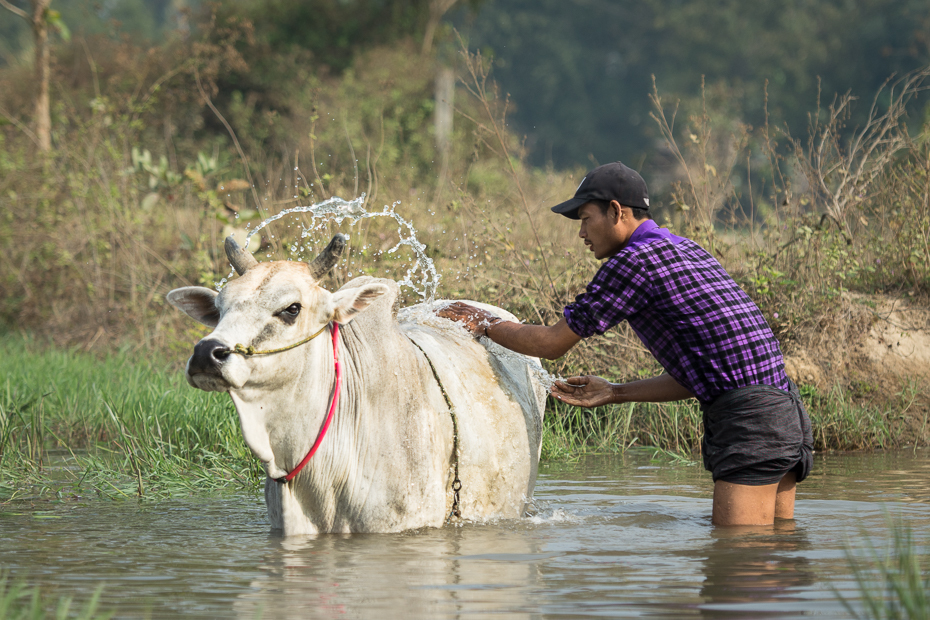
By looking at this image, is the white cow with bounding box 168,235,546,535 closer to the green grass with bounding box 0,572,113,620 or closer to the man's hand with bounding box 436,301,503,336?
the man's hand with bounding box 436,301,503,336

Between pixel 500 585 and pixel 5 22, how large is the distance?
44.2 metres

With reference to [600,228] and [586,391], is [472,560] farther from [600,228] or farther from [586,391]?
[600,228]

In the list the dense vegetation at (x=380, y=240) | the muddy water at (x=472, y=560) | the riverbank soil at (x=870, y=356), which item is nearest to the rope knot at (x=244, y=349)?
the muddy water at (x=472, y=560)

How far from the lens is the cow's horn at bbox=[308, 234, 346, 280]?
434 centimetres

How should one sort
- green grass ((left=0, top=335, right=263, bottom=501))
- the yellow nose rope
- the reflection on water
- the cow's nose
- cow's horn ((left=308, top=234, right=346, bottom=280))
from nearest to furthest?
the reflection on water < the cow's nose < the yellow nose rope < cow's horn ((left=308, top=234, right=346, bottom=280)) < green grass ((left=0, top=335, right=263, bottom=501))

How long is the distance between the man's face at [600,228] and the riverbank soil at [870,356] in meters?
3.36

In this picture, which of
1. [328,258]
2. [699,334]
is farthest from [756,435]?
[328,258]

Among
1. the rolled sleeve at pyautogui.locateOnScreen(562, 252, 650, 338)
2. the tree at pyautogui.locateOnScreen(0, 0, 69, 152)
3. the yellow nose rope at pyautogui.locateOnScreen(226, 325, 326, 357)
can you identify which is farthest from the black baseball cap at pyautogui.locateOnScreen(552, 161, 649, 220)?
the tree at pyautogui.locateOnScreen(0, 0, 69, 152)

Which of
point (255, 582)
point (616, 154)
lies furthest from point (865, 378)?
point (616, 154)

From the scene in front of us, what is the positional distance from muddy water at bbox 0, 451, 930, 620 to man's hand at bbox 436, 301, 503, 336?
93 centimetres

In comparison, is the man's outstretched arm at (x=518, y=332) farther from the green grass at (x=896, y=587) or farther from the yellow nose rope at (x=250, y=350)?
the green grass at (x=896, y=587)

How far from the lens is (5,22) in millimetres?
42062

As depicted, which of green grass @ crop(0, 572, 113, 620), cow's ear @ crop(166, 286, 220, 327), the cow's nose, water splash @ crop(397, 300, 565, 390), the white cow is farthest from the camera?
water splash @ crop(397, 300, 565, 390)

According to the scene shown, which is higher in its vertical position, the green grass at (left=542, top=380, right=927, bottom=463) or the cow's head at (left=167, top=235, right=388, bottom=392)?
the cow's head at (left=167, top=235, right=388, bottom=392)
